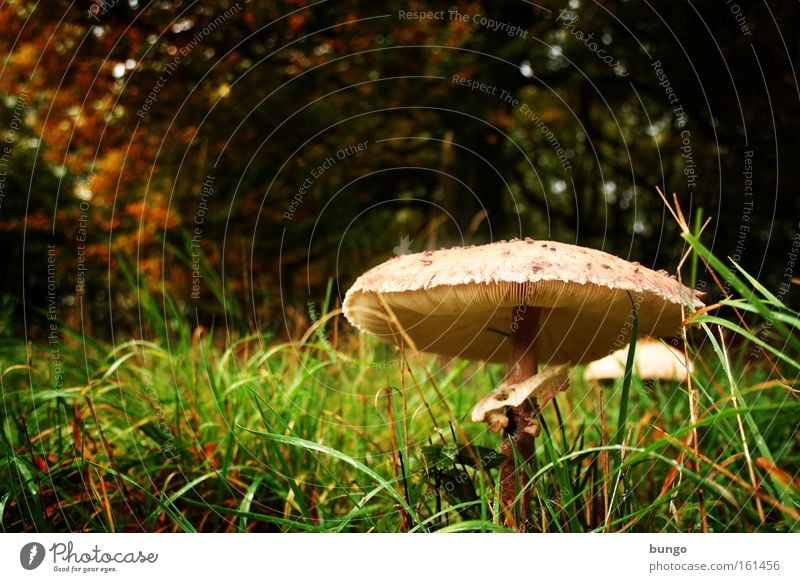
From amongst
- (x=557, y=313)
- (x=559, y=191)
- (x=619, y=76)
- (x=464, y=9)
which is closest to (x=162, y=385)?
(x=557, y=313)

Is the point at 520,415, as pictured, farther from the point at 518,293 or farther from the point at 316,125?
the point at 316,125

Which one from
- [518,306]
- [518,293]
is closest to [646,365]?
[518,306]

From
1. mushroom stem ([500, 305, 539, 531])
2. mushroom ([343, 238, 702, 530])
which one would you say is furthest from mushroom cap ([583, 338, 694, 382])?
mushroom stem ([500, 305, 539, 531])

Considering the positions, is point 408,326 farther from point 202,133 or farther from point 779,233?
point 779,233

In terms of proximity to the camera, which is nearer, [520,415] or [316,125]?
[520,415]

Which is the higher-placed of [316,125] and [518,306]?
[316,125]

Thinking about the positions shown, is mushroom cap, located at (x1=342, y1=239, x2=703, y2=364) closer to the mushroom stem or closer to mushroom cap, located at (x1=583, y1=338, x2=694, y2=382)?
the mushroom stem

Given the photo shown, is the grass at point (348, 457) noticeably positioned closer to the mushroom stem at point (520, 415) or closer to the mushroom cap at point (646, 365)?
the mushroom stem at point (520, 415)
